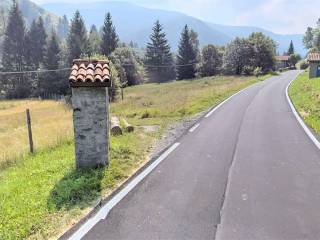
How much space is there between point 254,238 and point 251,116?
13644 millimetres

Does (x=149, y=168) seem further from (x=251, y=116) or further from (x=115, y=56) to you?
(x=115, y=56)

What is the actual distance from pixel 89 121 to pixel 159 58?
273ft

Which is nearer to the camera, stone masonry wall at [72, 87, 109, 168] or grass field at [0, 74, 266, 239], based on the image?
grass field at [0, 74, 266, 239]

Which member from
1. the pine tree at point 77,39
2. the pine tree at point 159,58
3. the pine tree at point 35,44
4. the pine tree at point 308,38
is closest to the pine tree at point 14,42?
the pine tree at point 35,44

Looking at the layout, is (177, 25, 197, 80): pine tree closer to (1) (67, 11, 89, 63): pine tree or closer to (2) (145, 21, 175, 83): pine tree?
(2) (145, 21, 175, 83): pine tree

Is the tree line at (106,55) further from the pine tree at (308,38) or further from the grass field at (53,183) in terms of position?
the grass field at (53,183)

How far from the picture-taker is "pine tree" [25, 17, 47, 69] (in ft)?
261

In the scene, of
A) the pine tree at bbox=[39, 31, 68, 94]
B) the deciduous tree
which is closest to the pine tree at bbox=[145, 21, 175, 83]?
the deciduous tree

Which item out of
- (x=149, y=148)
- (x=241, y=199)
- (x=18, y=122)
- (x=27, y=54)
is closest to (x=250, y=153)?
A: (x=149, y=148)

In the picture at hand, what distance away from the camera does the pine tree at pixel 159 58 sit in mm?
90000

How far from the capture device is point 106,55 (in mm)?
79312

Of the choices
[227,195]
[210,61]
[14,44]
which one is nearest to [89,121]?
[227,195]

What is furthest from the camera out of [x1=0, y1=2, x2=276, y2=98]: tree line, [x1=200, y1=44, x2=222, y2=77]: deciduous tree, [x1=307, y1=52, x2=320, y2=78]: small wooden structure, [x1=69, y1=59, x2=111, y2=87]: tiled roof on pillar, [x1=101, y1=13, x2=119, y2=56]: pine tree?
[x1=200, y1=44, x2=222, y2=77]: deciduous tree

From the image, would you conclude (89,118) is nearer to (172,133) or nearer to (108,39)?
(172,133)
